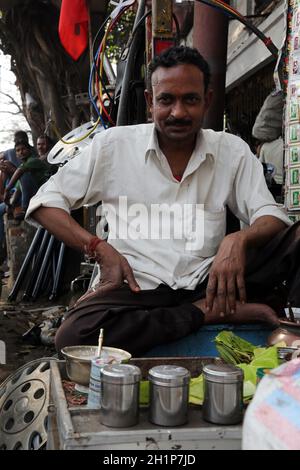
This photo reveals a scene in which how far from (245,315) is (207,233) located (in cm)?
43

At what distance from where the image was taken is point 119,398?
1361 millimetres

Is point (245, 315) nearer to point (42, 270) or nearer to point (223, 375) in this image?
point (223, 375)

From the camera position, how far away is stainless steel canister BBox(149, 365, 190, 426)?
1.38 m

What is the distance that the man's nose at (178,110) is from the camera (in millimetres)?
2502

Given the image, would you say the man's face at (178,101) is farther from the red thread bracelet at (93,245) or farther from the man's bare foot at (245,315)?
the man's bare foot at (245,315)

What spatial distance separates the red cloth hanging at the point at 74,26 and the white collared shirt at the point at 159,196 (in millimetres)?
3579

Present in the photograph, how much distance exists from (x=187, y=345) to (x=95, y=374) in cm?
92

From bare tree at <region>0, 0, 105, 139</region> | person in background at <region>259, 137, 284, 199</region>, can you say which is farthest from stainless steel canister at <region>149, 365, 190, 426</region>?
bare tree at <region>0, 0, 105, 139</region>

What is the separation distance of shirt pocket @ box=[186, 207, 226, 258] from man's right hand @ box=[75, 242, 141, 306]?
0.42 metres

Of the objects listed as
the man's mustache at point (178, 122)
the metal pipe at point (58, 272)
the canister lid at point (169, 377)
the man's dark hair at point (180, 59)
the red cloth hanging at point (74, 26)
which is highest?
the red cloth hanging at point (74, 26)

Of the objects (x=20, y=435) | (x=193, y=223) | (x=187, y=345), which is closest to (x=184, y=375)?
(x=20, y=435)

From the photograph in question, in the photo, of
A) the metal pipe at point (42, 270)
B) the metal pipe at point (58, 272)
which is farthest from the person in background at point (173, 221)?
the metal pipe at point (42, 270)

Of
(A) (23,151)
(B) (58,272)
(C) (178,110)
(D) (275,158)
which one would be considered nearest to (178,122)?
(C) (178,110)
